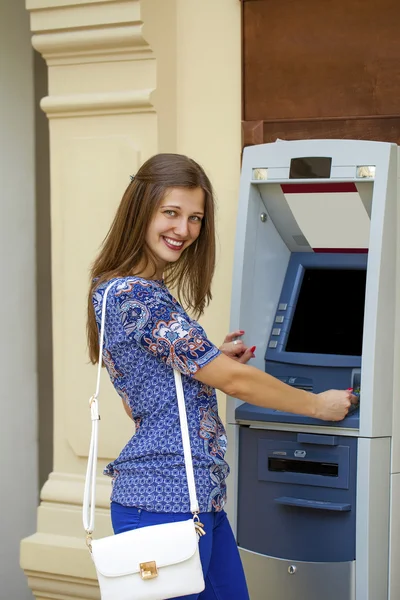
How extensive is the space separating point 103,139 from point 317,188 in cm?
128

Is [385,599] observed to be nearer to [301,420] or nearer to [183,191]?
[301,420]

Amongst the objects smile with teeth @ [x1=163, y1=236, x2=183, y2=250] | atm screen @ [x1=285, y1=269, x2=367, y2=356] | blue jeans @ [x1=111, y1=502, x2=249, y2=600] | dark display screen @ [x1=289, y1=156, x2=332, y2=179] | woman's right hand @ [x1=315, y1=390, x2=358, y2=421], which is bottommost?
blue jeans @ [x1=111, y1=502, x2=249, y2=600]

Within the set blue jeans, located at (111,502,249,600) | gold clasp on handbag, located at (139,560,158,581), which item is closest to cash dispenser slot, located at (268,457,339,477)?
blue jeans, located at (111,502,249,600)

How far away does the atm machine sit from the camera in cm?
257

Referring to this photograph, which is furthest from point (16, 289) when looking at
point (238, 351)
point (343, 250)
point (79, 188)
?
point (343, 250)

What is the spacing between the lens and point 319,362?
269 cm

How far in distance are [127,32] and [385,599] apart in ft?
7.57

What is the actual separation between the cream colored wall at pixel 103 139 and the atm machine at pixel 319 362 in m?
0.77

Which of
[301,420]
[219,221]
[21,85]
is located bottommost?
[301,420]

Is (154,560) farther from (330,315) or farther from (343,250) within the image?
(343,250)

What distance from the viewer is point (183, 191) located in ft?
7.38

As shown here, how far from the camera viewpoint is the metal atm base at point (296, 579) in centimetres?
261

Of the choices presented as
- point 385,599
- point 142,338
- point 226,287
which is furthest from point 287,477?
point 226,287

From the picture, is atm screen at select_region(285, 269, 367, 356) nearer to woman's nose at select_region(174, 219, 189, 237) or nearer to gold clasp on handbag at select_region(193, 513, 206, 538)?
woman's nose at select_region(174, 219, 189, 237)
